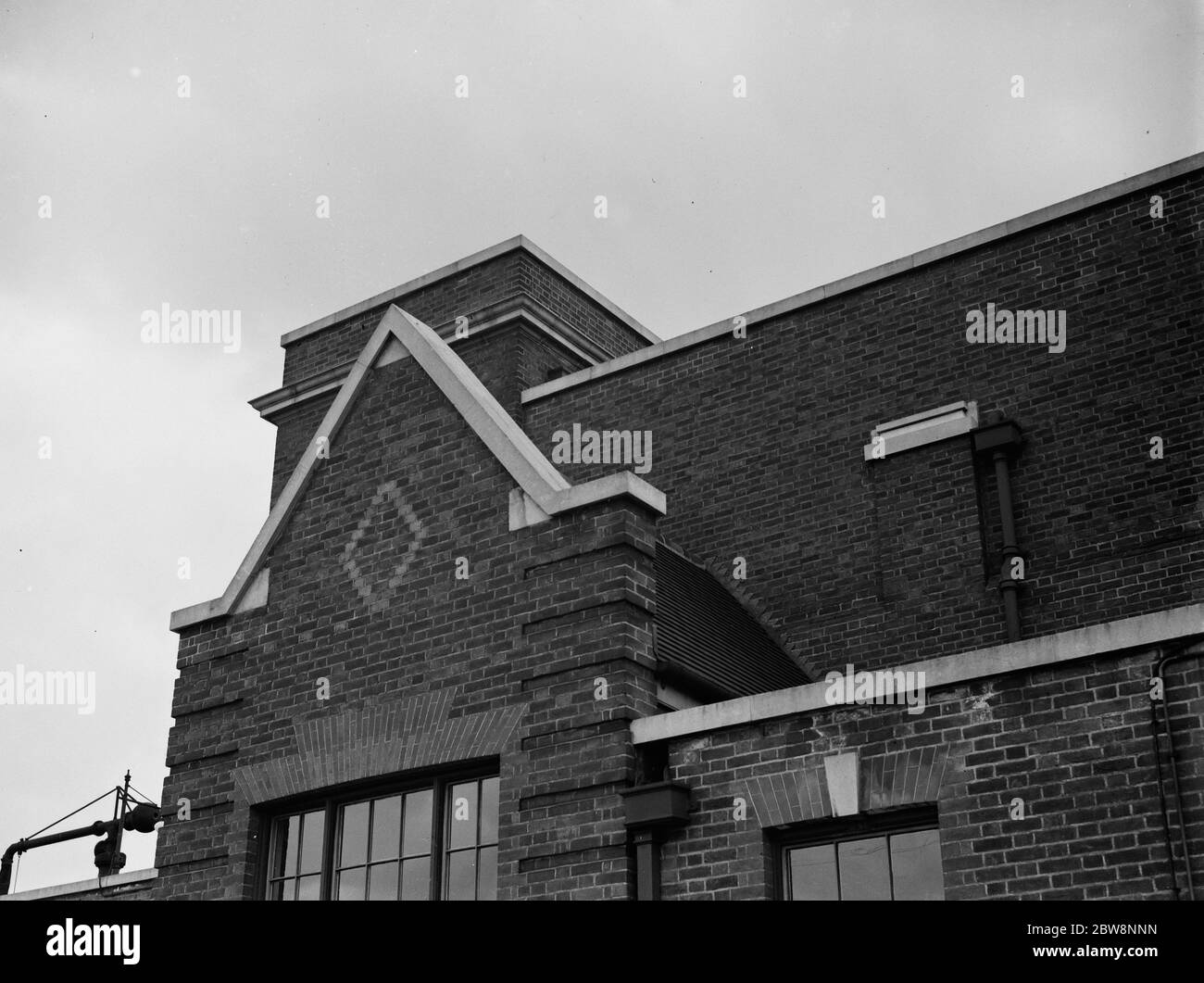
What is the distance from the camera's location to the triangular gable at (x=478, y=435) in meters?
12.2

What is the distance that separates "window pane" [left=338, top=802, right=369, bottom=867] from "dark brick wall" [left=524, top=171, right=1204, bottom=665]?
4.63 m

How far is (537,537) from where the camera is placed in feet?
40.5

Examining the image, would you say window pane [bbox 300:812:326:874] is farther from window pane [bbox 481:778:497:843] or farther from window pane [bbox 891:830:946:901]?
window pane [bbox 891:830:946:901]

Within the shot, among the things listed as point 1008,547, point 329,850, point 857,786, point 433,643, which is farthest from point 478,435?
point 1008,547

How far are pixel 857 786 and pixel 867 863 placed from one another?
547 mm

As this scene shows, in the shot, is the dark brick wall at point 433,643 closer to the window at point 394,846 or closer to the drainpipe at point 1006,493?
the window at point 394,846

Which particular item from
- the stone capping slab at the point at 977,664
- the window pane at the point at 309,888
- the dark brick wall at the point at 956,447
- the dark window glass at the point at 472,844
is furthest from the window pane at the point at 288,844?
the dark brick wall at the point at 956,447

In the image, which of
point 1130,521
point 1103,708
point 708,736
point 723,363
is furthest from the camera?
point 723,363

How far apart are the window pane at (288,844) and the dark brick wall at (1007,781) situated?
3.76m

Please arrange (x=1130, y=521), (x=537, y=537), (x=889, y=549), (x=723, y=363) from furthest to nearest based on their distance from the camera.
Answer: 1. (x=723, y=363)
2. (x=889, y=549)
3. (x=1130, y=521)
4. (x=537, y=537)

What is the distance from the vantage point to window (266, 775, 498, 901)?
38.8 ft
